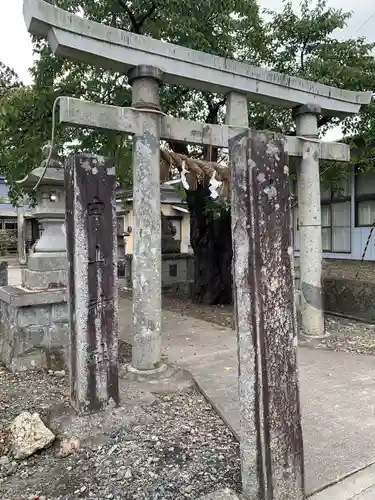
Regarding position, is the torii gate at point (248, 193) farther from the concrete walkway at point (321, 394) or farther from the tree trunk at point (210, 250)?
the tree trunk at point (210, 250)

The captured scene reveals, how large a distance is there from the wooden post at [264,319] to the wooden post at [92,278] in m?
1.49

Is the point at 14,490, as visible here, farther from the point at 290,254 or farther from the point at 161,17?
the point at 161,17

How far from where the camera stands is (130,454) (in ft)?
9.25

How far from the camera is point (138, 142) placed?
168 inches

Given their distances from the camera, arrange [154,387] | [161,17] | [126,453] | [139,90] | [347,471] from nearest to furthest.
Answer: [347,471] → [126,453] → [154,387] → [139,90] → [161,17]

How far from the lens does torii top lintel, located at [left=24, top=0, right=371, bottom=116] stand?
151 inches

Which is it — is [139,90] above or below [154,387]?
above

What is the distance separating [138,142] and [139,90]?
23.5 inches

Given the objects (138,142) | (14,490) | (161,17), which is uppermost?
(161,17)

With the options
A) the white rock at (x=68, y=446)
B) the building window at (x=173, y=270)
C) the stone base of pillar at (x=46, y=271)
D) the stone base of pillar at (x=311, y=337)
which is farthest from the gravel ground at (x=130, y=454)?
the building window at (x=173, y=270)

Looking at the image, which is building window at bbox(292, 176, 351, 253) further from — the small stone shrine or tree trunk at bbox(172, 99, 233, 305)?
the small stone shrine

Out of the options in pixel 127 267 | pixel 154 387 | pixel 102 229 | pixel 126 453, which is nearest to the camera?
pixel 126 453

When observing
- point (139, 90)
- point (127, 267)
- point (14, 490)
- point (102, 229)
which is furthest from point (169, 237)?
point (14, 490)

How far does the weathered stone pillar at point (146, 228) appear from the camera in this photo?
14.0 ft
